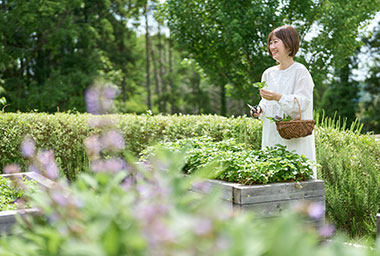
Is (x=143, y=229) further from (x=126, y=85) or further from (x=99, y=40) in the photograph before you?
(x=126, y=85)

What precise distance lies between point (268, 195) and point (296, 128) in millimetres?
682

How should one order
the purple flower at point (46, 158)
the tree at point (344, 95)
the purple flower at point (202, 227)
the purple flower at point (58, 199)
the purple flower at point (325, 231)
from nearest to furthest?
the purple flower at point (202, 227)
the purple flower at point (58, 199)
the purple flower at point (46, 158)
the purple flower at point (325, 231)
the tree at point (344, 95)

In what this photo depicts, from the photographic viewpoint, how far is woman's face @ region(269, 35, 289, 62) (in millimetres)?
3572

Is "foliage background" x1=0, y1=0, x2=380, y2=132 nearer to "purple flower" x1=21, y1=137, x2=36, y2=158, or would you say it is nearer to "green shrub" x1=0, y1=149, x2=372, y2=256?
"purple flower" x1=21, y1=137, x2=36, y2=158

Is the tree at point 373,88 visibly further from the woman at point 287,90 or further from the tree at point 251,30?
the woman at point 287,90

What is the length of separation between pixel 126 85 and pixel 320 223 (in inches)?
1015

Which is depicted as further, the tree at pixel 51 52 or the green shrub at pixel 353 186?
the tree at pixel 51 52

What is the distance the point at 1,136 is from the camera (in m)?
5.77

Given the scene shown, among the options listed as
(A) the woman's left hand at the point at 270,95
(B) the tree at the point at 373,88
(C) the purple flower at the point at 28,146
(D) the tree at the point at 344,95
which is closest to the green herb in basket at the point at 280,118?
(A) the woman's left hand at the point at 270,95

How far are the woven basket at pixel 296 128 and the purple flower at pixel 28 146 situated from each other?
3867 millimetres

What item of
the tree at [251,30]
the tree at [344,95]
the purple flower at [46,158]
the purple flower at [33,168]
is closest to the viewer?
the purple flower at [46,158]

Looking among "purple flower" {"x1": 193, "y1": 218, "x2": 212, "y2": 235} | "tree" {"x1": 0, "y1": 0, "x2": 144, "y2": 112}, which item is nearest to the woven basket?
"purple flower" {"x1": 193, "y1": 218, "x2": 212, "y2": 235}

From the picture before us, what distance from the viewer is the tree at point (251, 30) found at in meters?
11.5

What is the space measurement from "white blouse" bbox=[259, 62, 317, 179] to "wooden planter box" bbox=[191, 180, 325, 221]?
360 millimetres
